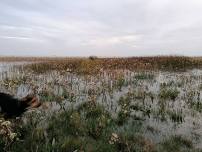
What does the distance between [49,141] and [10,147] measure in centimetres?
93

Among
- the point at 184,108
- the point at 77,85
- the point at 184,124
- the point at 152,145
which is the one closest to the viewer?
the point at 152,145

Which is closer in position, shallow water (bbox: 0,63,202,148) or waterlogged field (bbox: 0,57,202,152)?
waterlogged field (bbox: 0,57,202,152)

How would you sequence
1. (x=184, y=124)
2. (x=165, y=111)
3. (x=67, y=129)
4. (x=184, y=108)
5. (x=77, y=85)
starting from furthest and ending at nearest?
(x=77, y=85) → (x=184, y=108) → (x=165, y=111) → (x=184, y=124) → (x=67, y=129)

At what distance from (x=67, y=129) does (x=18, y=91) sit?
22.7ft

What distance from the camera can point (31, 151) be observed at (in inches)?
274

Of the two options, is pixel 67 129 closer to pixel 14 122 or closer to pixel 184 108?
pixel 14 122

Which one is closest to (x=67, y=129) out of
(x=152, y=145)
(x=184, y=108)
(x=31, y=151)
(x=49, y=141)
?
A: (x=49, y=141)

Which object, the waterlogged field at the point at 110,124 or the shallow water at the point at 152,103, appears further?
the shallow water at the point at 152,103

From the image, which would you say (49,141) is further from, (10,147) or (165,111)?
(165,111)

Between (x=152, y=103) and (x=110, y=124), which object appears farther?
(x=152, y=103)

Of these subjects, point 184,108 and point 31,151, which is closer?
point 31,151

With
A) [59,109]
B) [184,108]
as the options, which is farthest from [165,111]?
[59,109]

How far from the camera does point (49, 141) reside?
761 centimetres

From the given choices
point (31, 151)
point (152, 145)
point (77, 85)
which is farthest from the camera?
point (77, 85)
